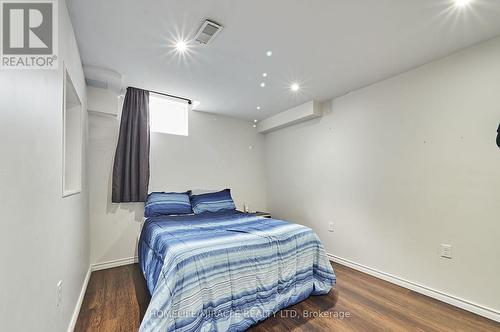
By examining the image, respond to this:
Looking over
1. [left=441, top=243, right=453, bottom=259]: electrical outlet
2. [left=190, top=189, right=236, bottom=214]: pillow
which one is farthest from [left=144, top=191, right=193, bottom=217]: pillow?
[left=441, top=243, right=453, bottom=259]: electrical outlet

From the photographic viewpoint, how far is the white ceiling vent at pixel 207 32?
1.72 metres

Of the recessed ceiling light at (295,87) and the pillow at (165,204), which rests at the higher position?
the recessed ceiling light at (295,87)

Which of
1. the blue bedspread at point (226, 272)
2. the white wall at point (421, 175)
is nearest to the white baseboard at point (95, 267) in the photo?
the blue bedspread at point (226, 272)

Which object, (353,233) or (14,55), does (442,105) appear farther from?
(14,55)

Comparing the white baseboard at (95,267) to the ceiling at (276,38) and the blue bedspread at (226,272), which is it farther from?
the ceiling at (276,38)

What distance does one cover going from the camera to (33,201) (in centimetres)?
99

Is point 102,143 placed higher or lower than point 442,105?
lower

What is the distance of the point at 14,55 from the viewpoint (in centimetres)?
91

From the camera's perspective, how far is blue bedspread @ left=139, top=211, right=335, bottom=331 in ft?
4.84

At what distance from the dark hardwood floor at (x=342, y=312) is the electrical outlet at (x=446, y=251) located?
1.43 ft

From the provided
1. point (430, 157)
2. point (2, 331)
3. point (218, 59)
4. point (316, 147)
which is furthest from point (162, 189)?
point (430, 157)

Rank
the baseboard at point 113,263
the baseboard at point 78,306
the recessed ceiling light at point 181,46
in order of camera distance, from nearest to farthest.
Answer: the baseboard at point 78,306 < the recessed ceiling light at point 181,46 < the baseboard at point 113,263

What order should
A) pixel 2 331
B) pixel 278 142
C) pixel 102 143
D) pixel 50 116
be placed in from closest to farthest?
pixel 2 331, pixel 50 116, pixel 102 143, pixel 278 142

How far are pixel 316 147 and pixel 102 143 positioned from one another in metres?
3.03
